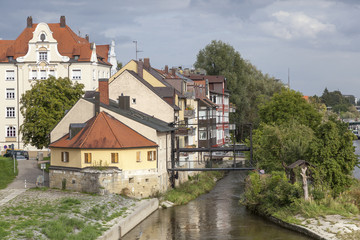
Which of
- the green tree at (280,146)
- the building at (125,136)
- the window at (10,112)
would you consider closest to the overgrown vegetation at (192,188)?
the building at (125,136)

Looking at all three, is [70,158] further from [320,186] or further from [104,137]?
[320,186]

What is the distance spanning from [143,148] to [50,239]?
1683 centimetres

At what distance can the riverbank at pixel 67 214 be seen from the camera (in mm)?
30062

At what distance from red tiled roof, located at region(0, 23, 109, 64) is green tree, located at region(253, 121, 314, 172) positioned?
3625cm

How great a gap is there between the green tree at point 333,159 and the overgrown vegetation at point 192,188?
1290 centimetres

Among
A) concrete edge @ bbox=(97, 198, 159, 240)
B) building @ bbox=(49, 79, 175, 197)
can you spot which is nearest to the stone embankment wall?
building @ bbox=(49, 79, 175, 197)

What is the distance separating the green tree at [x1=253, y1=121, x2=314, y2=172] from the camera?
49.4 m

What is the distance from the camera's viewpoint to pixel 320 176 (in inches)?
1587

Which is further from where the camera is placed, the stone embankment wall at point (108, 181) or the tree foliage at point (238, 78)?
the tree foliage at point (238, 78)

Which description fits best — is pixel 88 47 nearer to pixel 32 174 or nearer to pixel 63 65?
pixel 63 65

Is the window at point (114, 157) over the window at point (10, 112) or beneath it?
beneath

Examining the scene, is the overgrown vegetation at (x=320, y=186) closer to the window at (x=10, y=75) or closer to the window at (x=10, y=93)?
the window at (x=10, y=93)

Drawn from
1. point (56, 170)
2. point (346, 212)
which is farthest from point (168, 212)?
point (346, 212)

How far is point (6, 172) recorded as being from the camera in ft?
184
